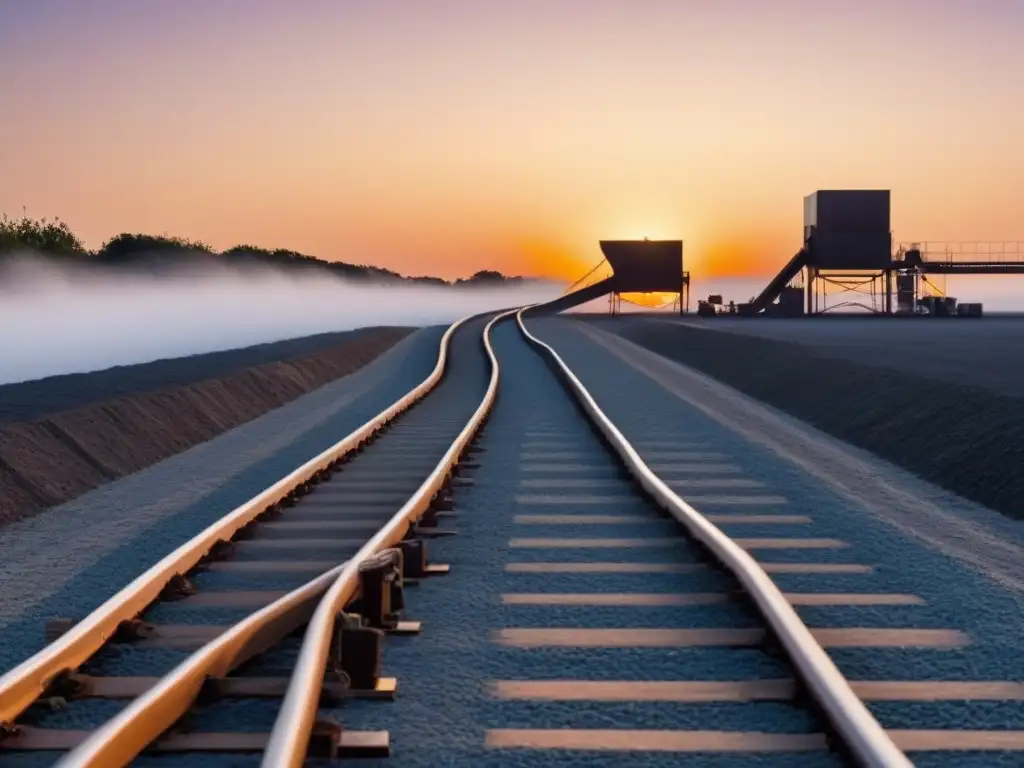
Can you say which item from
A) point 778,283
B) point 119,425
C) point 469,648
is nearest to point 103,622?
point 469,648

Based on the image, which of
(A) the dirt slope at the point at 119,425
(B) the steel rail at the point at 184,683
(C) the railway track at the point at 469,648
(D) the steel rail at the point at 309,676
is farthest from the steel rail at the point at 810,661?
(A) the dirt slope at the point at 119,425

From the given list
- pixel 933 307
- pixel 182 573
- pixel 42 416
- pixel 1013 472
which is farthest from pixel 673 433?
pixel 933 307

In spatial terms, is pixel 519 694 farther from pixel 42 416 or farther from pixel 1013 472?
pixel 42 416

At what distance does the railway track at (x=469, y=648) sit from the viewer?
456cm

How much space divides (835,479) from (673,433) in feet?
12.5

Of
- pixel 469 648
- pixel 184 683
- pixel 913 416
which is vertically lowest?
pixel 469 648

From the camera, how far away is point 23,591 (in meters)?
7.44

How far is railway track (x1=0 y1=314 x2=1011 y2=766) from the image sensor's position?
4559 mm

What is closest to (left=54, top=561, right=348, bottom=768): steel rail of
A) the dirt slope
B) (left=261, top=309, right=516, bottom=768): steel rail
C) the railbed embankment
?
(left=261, top=309, right=516, bottom=768): steel rail

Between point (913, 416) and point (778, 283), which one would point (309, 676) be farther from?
point (778, 283)

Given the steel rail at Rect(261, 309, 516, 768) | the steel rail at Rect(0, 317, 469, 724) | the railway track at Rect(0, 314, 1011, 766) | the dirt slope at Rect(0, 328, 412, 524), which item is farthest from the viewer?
the dirt slope at Rect(0, 328, 412, 524)

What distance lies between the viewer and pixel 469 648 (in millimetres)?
5879

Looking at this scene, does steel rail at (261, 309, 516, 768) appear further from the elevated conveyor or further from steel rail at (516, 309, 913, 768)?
the elevated conveyor

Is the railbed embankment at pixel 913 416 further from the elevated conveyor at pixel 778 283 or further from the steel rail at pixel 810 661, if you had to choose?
the elevated conveyor at pixel 778 283
